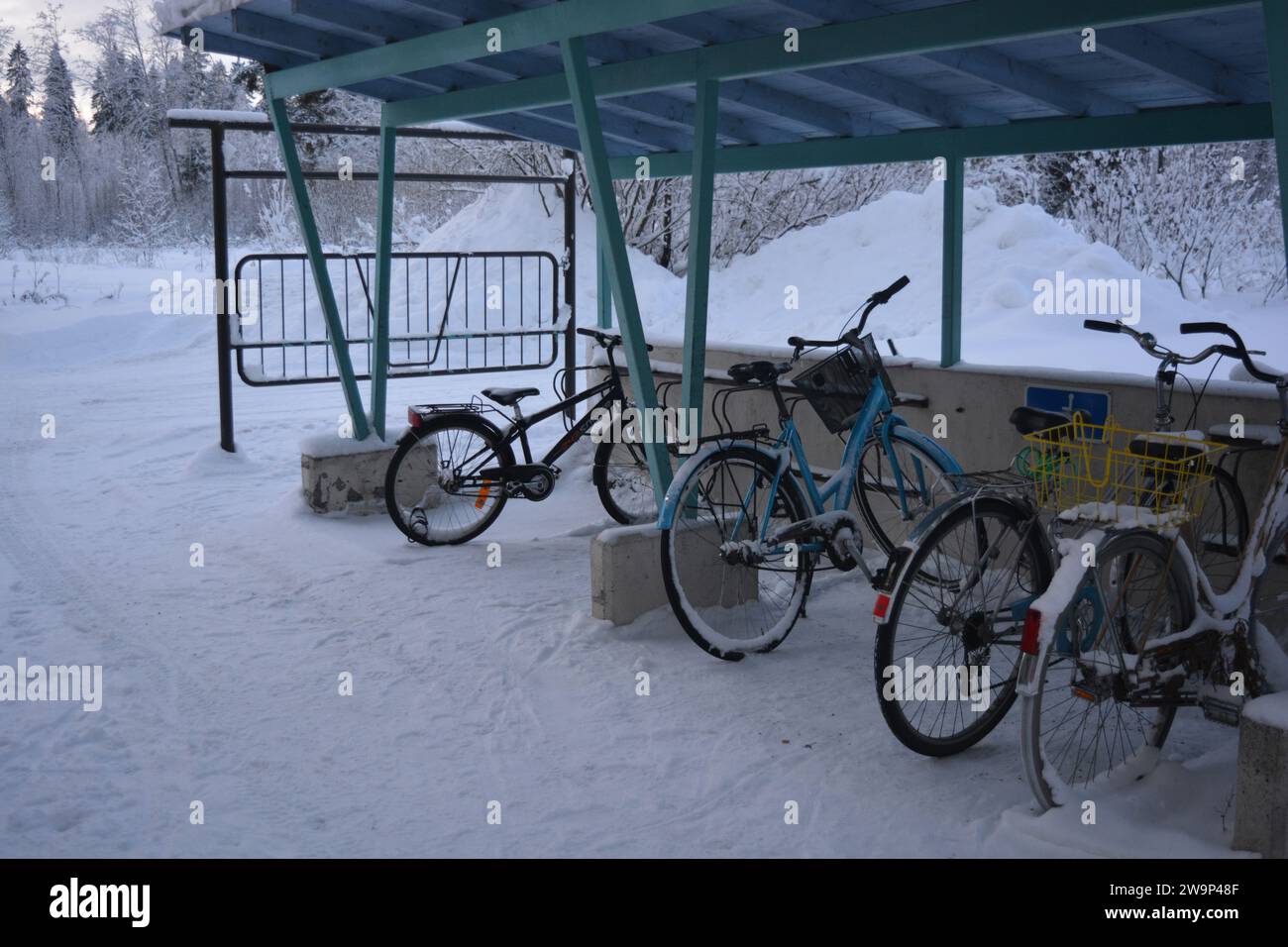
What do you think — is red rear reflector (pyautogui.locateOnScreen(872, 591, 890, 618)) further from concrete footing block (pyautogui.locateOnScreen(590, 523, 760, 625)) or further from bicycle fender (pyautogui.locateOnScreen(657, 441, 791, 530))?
concrete footing block (pyautogui.locateOnScreen(590, 523, 760, 625))

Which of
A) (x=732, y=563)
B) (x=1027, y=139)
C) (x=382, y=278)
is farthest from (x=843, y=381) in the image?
(x=382, y=278)

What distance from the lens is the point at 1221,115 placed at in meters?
5.55

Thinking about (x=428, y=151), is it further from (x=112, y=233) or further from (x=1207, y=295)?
(x=1207, y=295)

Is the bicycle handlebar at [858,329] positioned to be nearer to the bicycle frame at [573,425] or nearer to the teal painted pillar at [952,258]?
the teal painted pillar at [952,258]

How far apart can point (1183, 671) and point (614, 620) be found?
2301mm

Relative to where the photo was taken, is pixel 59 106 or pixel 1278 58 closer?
pixel 1278 58

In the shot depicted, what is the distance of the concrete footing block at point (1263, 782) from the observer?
308cm

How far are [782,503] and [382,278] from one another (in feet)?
11.6

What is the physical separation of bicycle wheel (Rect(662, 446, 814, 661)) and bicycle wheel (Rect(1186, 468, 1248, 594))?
1.46 m

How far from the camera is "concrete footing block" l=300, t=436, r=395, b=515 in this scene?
7.32 metres

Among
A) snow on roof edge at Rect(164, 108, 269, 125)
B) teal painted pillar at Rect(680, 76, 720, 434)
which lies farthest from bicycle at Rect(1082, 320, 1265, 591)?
snow on roof edge at Rect(164, 108, 269, 125)

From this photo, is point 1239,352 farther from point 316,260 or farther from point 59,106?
point 59,106

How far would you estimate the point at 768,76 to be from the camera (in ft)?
20.4

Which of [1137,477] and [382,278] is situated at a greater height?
[382,278]
